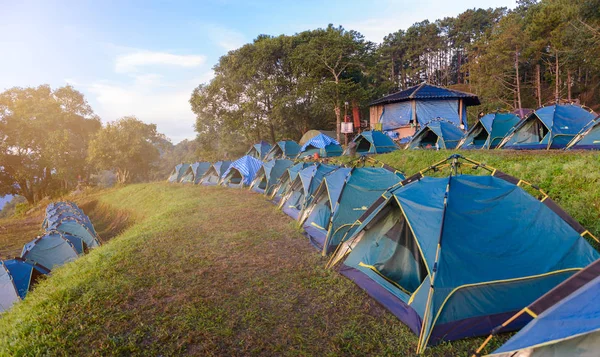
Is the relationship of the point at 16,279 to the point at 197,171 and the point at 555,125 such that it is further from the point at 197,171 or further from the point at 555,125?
the point at 555,125

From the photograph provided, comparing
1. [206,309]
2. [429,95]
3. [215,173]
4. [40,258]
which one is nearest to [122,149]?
[215,173]

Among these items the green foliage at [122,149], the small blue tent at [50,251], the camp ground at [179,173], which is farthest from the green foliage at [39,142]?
the small blue tent at [50,251]

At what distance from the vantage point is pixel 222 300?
16.5 feet

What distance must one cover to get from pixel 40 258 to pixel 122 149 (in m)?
22.6

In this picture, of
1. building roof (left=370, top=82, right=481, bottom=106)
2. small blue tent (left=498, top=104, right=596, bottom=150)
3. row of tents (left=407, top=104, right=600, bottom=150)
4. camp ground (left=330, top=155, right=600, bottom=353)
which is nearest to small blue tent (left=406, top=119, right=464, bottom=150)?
row of tents (left=407, top=104, right=600, bottom=150)

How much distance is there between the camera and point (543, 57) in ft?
102

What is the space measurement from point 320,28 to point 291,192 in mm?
26139

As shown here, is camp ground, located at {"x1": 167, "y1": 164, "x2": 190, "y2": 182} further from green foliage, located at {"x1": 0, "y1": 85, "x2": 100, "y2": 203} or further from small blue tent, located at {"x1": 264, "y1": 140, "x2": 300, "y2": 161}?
green foliage, located at {"x1": 0, "y1": 85, "x2": 100, "y2": 203}

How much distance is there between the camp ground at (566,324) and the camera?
Result: 2445mm

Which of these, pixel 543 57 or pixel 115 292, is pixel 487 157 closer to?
pixel 115 292

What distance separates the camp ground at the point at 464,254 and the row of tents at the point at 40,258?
922 cm

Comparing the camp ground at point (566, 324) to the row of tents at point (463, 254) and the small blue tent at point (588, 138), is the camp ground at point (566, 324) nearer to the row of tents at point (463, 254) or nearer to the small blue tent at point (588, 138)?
the row of tents at point (463, 254)

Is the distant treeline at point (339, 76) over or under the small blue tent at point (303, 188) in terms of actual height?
over

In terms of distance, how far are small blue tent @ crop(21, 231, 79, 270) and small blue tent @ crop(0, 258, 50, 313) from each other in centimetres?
62
